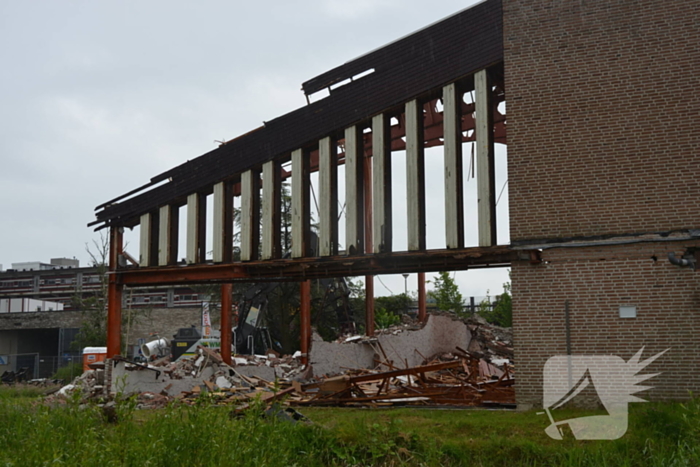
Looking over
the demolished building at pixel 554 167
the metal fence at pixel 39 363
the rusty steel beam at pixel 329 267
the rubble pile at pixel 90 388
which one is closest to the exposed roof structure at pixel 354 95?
the demolished building at pixel 554 167

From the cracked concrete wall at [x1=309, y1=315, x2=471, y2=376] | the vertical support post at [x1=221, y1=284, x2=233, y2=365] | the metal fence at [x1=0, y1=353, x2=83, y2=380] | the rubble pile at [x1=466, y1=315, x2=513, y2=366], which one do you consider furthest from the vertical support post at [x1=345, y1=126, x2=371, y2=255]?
the metal fence at [x1=0, y1=353, x2=83, y2=380]

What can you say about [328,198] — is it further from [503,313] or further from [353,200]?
[503,313]

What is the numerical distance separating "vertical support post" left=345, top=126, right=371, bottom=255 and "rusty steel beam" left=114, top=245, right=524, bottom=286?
43 cm

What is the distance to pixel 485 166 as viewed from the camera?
54.4 ft

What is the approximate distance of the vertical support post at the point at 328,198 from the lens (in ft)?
60.1

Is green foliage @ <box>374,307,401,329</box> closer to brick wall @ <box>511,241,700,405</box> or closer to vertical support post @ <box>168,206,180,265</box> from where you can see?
vertical support post @ <box>168,206,180,265</box>

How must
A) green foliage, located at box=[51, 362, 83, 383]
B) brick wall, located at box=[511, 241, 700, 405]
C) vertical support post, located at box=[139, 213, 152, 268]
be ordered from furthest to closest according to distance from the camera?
1. green foliage, located at box=[51, 362, 83, 383]
2. vertical support post, located at box=[139, 213, 152, 268]
3. brick wall, located at box=[511, 241, 700, 405]

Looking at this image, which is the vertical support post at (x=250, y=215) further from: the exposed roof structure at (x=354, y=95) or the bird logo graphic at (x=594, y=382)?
the bird logo graphic at (x=594, y=382)

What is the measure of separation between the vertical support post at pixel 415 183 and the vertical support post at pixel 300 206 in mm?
2926

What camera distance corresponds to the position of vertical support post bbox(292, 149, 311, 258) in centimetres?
1872

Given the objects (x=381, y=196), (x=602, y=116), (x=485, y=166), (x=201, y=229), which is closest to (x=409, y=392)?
(x=381, y=196)

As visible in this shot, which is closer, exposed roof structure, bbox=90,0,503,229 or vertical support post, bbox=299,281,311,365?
exposed roof structure, bbox=90,0,503,229

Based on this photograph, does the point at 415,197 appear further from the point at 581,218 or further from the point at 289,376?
the point at 289,376

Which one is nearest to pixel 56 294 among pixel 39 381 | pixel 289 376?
pixel 39 381
